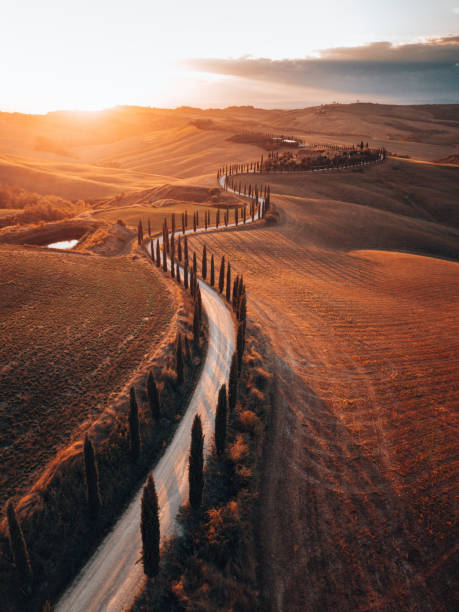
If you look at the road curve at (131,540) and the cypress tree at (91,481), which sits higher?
the cypress tree at (91,481)

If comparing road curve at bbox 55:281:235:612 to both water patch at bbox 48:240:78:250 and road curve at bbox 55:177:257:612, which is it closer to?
road curve at bbox 55:177:257:612

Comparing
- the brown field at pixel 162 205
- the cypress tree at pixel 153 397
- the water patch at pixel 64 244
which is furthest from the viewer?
the brown field at pixel 162 205

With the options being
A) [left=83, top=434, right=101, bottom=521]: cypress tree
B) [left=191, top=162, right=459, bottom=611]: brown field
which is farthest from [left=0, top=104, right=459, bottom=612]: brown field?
[left=83, top=434, right=101, bottom=521]: cypress tree

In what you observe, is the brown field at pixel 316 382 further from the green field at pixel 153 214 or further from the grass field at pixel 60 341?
the green field at pixel 153 214

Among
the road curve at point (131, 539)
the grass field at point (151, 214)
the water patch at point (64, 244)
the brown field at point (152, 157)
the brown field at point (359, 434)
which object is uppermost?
the brown field at point (152, 157)

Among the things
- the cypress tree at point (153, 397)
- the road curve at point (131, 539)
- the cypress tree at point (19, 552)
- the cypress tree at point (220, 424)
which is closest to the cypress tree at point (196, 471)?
the road curve at point (131, 539)

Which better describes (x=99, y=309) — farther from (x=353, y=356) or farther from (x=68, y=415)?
(x=353, y=356)

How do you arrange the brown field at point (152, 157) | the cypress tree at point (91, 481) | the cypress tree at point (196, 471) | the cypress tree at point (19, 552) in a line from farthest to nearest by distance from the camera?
1. the brown field at point (152, 157)
2. the cypress tree at point (196, 471)
3. the cypress tree at point (91, 481)
4. the cypress tree at point (19, 552)

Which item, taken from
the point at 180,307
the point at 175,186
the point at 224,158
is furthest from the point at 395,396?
the point at 224,158

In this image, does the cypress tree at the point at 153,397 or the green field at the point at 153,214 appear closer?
the cypress tree at the point at 153,397
